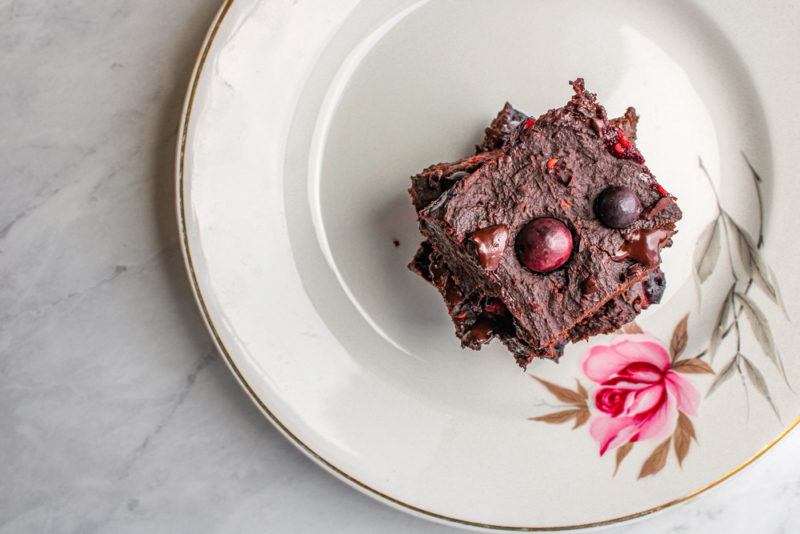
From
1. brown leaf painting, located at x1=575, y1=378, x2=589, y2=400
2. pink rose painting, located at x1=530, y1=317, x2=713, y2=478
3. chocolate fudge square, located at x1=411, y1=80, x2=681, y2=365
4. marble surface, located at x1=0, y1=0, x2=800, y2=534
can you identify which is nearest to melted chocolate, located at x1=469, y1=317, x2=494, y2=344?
chocolate fudge square, located at x1=411, y1=80, x2=681, y2=365

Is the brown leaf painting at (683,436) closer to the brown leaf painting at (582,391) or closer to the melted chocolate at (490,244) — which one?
the brown leaf painting at (582,391)

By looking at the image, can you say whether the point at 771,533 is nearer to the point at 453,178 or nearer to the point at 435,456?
the point at 435,456

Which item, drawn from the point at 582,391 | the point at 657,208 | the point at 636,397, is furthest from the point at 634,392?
the point at 657,208

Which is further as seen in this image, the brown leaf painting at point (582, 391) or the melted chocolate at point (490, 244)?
the brown leaf painting at point (582, 391)

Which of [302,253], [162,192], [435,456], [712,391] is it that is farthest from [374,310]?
[712,391]

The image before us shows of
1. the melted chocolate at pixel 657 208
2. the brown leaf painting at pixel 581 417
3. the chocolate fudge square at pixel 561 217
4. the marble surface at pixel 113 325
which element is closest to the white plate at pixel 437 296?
the brown leaf painting at pixel 581 417

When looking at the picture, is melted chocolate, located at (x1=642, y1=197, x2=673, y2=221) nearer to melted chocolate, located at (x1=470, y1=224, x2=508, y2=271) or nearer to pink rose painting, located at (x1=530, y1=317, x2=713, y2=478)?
melted chocolate, located at (x1=470, y1=224, x2=508, y2=271)
